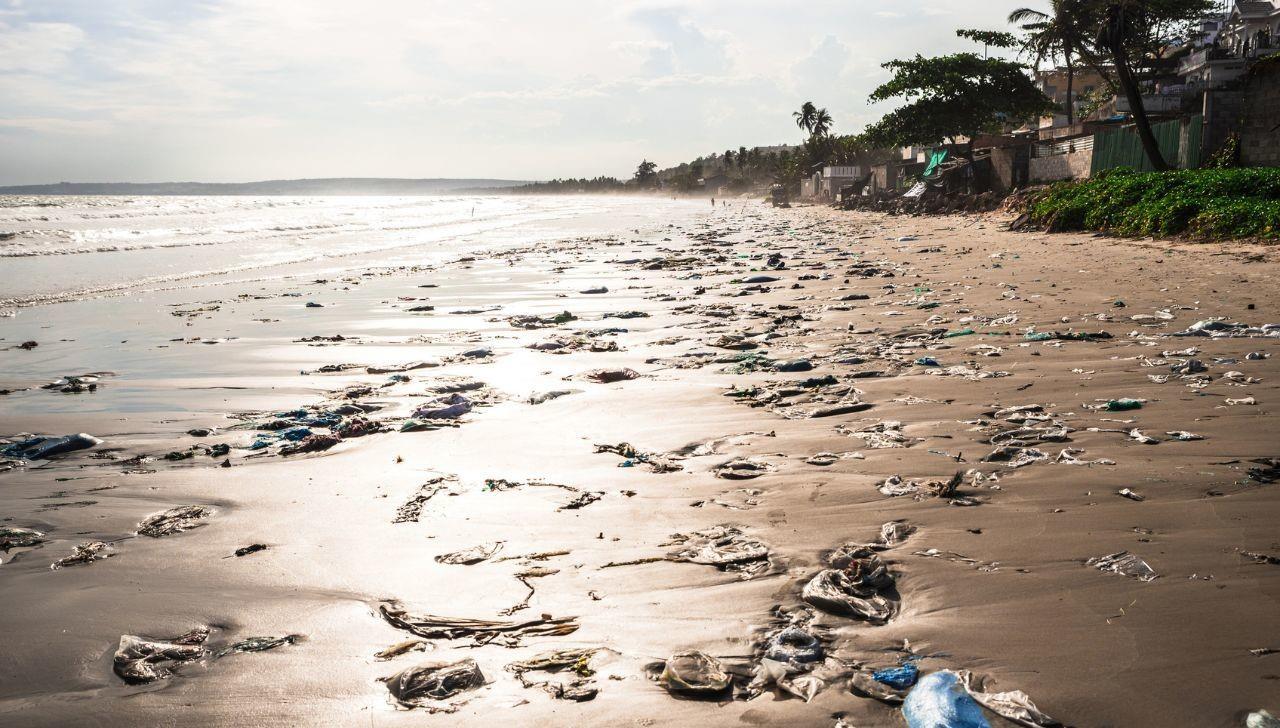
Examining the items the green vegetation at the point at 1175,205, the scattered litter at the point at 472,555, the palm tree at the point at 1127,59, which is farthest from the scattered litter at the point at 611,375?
the palm tree at the point at 1127,59

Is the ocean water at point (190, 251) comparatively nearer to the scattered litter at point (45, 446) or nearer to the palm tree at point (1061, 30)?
the scattered litter at point (45, 446)

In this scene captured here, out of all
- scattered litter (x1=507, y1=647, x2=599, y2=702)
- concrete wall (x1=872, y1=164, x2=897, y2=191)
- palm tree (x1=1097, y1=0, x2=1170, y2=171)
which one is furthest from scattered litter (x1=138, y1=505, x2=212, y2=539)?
concrete wall (x1=872, y1=164, x2=897, y2=191)

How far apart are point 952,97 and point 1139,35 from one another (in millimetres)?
7735

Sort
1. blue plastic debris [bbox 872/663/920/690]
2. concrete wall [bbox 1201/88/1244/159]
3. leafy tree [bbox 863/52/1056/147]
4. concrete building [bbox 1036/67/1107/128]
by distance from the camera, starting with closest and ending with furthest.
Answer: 1. blue plastic debris [bbox 872/663/920/690]
2. concrete wall [bbox 1201/88/1244/159]
3. leafy tree [bbox 863/52/1056/147]
4. concrete building [bbox 1036/67/1107/128]

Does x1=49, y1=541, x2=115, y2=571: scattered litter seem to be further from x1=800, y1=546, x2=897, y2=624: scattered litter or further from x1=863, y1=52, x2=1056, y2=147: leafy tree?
x1=863, y1=52, x2=1056, y2=147: leafy tree

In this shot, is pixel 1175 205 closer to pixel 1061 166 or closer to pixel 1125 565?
pixel 1125 565

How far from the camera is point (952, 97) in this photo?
37.8 meters

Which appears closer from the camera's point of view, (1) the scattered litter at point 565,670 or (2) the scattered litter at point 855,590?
(1) the scattered litter at point 565,670

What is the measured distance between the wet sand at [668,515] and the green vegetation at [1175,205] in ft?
15.5

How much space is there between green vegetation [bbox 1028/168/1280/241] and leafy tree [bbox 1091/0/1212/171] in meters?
3.29

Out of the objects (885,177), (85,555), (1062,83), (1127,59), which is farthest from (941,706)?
(1062,83)

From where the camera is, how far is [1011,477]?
319cm

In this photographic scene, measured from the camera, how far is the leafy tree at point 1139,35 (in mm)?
18797

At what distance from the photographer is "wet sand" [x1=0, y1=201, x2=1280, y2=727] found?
6.51 ft
